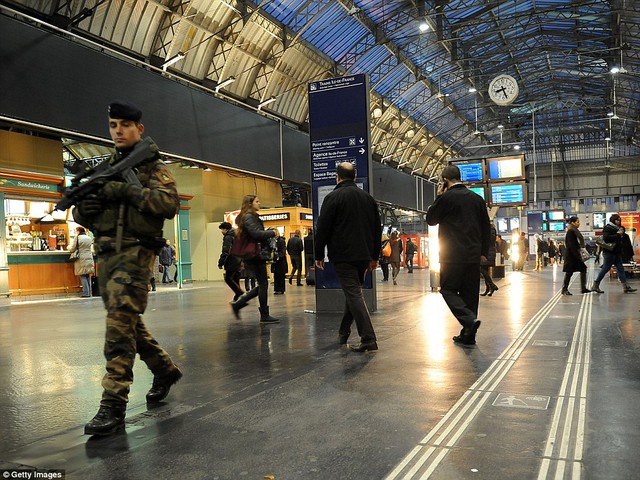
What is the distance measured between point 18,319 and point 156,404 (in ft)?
22.1

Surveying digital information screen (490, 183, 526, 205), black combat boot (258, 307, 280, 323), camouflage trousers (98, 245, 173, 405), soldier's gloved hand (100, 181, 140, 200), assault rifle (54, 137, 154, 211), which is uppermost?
digital information screen (490, 183, 526, 205)

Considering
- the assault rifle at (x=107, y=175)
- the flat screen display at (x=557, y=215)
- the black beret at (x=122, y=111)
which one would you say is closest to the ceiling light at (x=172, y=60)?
the black beret at (x=122, y=111)

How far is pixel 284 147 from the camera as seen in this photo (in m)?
23.0

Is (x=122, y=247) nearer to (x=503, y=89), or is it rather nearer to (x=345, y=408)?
(x=345, y=408)

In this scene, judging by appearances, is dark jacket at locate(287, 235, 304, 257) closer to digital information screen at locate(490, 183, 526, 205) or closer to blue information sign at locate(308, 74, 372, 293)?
digital information screen at locate(490, 183, 526, 205)

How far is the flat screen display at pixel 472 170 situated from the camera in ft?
56.1

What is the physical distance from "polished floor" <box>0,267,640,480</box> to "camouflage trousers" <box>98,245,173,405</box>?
27 centimetres

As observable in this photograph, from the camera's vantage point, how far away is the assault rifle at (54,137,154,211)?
2.90 metres

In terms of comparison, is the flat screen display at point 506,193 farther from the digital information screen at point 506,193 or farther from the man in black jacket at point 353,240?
the man in black jacket at point 353,240

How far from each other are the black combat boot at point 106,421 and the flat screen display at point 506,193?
15481 millimetres

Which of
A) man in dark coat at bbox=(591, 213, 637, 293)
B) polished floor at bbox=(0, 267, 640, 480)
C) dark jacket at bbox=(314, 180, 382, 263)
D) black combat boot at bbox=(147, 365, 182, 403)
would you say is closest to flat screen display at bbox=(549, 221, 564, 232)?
man in dark coat at bbox=(591, 213, 637, 293)

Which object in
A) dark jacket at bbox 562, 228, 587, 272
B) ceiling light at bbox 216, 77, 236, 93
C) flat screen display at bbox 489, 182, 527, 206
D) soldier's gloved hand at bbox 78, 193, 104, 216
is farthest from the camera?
ceiling light at bbox 216, 77, 236, 93

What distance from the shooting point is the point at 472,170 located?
17234mm

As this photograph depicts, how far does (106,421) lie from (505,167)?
53.2ft
